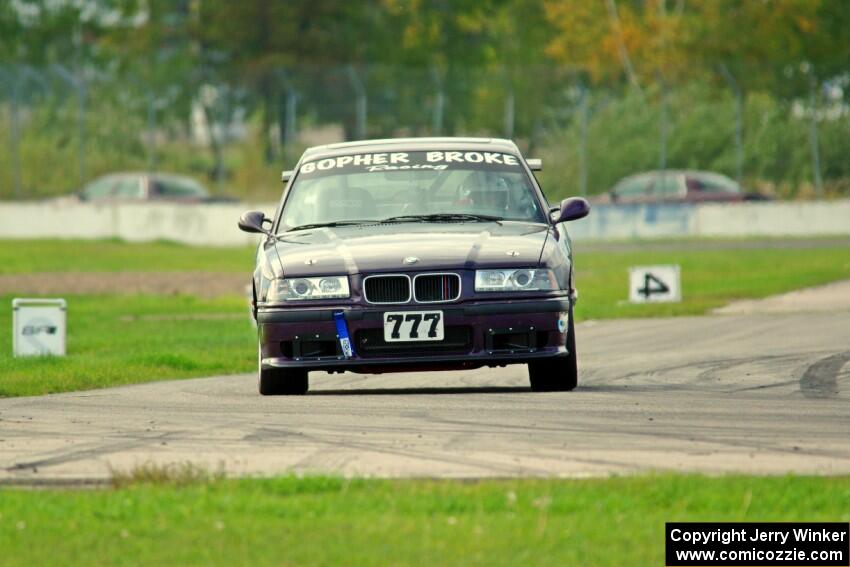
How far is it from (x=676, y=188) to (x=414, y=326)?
3370 cm

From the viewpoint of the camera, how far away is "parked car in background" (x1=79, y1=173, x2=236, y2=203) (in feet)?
154

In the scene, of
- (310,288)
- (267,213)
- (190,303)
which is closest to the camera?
(310,288)

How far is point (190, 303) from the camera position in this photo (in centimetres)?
2548

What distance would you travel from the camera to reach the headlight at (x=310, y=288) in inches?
446

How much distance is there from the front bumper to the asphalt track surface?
25cm

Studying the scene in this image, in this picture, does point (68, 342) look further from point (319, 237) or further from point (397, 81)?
point (397, 81)

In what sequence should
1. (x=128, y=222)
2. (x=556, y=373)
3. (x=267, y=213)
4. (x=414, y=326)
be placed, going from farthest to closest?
(x=128, y=222)
(x=267, y=213)
(x=556, y=373)
(x=414, y=326)

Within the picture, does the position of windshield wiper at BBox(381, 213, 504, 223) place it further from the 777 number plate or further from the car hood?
the 777 number plate

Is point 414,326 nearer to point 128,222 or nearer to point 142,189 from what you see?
point 128,222

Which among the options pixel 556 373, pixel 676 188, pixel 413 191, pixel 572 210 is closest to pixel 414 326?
pixel 556 373

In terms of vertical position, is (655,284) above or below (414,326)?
below

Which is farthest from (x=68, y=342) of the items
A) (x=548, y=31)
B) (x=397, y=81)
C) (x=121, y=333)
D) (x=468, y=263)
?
(x=548, y=31)

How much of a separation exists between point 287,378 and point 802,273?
16.9 m

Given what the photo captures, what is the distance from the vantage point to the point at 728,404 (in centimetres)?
1091
